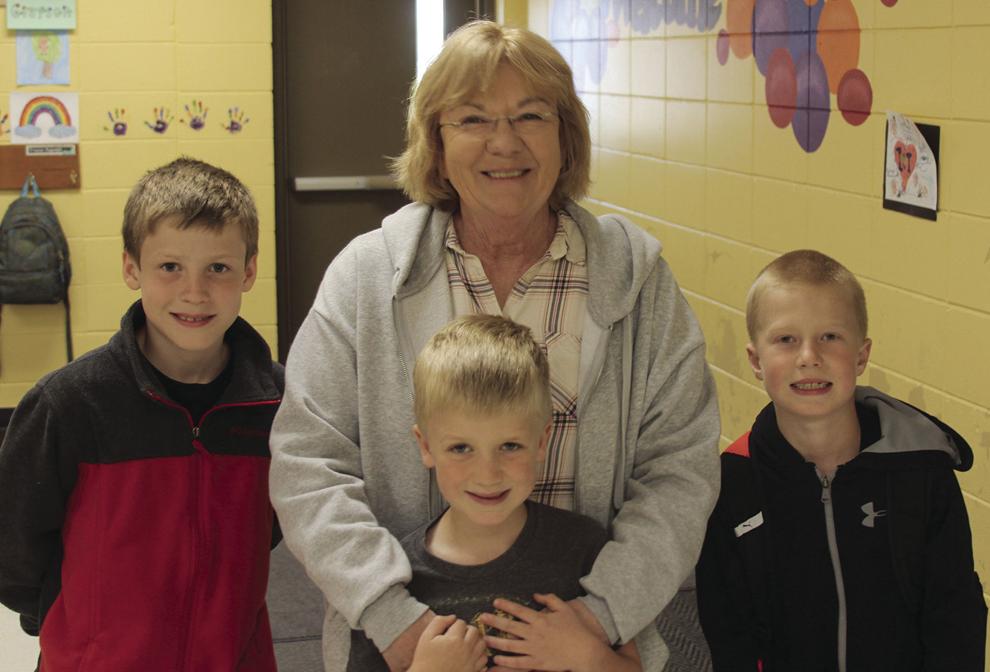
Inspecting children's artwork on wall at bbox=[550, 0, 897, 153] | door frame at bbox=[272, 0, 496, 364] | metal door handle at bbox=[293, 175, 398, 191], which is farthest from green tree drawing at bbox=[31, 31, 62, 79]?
children's artwork on wall at bbox=[550, 0, 897, 153]

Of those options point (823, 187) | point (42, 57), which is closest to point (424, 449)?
point (823, 187)

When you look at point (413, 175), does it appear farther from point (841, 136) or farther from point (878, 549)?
point (841, 136)

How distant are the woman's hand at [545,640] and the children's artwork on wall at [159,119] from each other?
3.75m

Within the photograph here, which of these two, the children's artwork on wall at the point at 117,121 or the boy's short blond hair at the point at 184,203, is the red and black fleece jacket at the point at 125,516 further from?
the children's artwork on wall at the point at 117,121

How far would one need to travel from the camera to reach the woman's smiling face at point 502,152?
6.28 ft

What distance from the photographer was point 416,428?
1813 millimetres

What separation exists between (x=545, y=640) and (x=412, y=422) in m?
0.39

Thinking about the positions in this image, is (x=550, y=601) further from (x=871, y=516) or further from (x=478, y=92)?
(x=478, y=92)

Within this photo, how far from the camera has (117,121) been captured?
494 cm

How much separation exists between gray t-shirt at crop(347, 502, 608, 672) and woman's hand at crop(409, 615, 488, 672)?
3 cm

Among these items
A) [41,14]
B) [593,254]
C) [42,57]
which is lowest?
[593,254]

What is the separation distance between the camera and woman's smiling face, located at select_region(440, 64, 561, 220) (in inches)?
75.3

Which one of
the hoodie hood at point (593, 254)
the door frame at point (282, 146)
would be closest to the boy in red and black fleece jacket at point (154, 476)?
the hoodie hood at point (593, 254)

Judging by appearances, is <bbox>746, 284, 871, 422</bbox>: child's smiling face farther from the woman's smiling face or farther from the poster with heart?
the poster with heart
